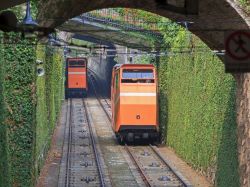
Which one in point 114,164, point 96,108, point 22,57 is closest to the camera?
point 22,57

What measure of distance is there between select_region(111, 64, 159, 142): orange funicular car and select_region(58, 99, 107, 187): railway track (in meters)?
2.17

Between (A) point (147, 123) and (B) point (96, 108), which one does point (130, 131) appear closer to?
(A) point (147, 123)

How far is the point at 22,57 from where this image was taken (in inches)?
768

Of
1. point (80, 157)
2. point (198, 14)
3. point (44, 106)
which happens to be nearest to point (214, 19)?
point (198, 14)

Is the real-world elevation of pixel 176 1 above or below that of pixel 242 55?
above

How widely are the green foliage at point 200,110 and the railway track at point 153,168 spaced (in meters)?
0.94

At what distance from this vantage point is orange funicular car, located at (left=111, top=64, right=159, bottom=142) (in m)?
34.3

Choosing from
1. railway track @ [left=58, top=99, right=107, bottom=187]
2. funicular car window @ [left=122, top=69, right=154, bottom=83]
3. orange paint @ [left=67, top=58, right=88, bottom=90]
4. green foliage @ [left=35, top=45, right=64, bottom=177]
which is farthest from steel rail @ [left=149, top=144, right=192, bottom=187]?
orange paint @ [left=67, top=58, right=88, bottom=90]

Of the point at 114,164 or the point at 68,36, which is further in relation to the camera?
the point at 68,36

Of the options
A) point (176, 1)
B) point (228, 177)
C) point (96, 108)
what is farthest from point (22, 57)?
point (96, 108)

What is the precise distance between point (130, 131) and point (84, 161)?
17.1 ft

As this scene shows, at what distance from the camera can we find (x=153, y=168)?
1118 inches

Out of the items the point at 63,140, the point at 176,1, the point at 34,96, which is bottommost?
the point at 63,140

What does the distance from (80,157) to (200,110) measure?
721 cm
